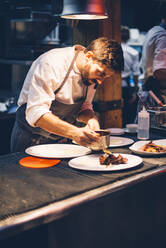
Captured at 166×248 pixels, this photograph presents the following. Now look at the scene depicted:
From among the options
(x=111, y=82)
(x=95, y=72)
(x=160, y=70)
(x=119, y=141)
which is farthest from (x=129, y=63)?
(x=95, y=72)

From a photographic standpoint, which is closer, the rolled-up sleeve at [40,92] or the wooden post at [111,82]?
the rolled-up sleeve at [40,92]

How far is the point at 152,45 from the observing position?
4.00 meters

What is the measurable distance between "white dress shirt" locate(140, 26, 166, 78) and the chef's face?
1760 millimetres

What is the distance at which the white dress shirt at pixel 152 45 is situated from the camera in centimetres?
389

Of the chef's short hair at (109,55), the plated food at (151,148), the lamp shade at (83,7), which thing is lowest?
the plated food at (151,148)

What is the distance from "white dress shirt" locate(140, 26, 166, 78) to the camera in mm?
3895

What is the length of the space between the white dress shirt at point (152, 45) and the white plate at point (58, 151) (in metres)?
2.03

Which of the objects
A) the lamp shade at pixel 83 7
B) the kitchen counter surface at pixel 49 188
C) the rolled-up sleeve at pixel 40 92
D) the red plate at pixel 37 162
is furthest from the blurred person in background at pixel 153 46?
the red plate at pixel 37 162

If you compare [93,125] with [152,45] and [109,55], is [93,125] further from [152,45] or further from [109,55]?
[152,45]

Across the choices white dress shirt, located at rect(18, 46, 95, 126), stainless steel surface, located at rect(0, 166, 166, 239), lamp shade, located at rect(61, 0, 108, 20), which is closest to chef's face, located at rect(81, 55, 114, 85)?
white dress shirt, located at rect(18, 46, 95, 126)

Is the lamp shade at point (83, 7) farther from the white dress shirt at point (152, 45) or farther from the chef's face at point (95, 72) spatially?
the white dress shirt at point (152, 45)

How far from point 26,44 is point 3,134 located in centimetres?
164

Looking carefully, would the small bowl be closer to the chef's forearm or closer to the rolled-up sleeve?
the chef's forearm

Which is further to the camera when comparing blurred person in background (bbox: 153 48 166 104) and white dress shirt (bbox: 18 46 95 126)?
blurred person in background (bbox: 153 48 166 104)
